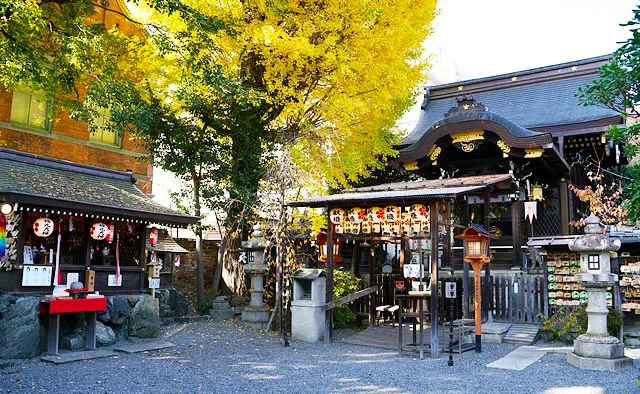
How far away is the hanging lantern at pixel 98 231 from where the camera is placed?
37.6 feet

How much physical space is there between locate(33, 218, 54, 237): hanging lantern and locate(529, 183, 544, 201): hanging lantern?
13.4 metres

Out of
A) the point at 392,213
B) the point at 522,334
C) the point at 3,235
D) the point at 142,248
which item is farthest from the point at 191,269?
the point at 522,334

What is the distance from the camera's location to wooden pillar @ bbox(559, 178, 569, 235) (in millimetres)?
15820

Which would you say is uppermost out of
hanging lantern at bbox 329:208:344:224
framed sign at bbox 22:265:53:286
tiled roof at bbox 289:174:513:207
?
tiled roof at bbox 289:174:513:207

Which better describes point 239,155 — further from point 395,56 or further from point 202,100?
point 395,56

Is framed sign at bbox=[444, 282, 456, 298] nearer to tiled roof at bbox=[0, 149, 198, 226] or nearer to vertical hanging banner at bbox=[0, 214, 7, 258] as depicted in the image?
tiled roof at bbox=[0, 149, 198, 226]

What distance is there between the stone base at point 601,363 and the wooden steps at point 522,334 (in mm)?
2296

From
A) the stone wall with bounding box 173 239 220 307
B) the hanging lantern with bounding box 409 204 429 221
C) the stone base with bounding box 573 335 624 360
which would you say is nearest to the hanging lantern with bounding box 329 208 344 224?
the hanging lantern with bounding box 409 204 429 221

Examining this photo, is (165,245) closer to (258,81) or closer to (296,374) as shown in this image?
(258,81)

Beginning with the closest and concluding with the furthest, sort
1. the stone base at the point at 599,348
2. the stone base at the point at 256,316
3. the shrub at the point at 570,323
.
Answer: the stone base at the point at 599,348
the shrub at the point at 570,323
the stone base at the point at 256,316

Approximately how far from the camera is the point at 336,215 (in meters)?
11.8

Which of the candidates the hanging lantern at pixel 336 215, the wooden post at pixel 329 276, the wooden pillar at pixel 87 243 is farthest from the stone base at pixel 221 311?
the hanging lantern at pixel 336 215

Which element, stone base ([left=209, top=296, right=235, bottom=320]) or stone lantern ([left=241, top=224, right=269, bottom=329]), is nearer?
stone lantern ([left=241, top=224, right=269, bottom=329])

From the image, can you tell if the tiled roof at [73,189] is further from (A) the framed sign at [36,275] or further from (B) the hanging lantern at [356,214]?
(B) the hanging lantern at [356,214]
